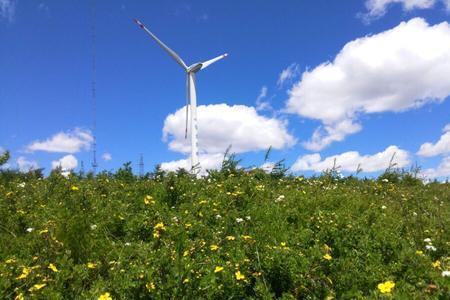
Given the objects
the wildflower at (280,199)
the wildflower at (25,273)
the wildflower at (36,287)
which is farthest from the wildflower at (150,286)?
the wildflower at (280,199)

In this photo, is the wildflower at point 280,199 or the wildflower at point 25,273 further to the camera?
the wildflower at point 280,199

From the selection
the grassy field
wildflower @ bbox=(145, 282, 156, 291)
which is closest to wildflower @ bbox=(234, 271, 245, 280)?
the grassy field

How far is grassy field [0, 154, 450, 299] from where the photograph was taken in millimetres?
5883

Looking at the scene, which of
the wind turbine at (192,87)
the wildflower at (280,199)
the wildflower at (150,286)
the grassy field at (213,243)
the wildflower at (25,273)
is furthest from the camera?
the wind turbine at (192,87)

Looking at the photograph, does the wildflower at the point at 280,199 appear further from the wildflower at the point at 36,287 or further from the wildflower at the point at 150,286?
the wildflower at the point at 36,287

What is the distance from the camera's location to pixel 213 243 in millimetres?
7527

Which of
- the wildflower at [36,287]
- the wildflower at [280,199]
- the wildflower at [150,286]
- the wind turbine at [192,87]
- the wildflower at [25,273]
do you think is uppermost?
the wind turbine at [192,87]

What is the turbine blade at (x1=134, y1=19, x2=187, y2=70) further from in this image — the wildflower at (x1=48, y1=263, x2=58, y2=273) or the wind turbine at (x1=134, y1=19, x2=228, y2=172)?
the wildflower at (x1=48, y1=263, x2=58, y2=273)

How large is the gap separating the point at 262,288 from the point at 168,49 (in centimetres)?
2663

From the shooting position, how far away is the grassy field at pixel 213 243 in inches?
232

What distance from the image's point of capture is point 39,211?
9570 millimetres

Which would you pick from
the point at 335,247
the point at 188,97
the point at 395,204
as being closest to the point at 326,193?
the point at 395,204

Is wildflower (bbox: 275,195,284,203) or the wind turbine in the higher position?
the wind turbine

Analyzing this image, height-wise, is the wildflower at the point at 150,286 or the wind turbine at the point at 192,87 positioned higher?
the wind turbine at the point at 192,87
